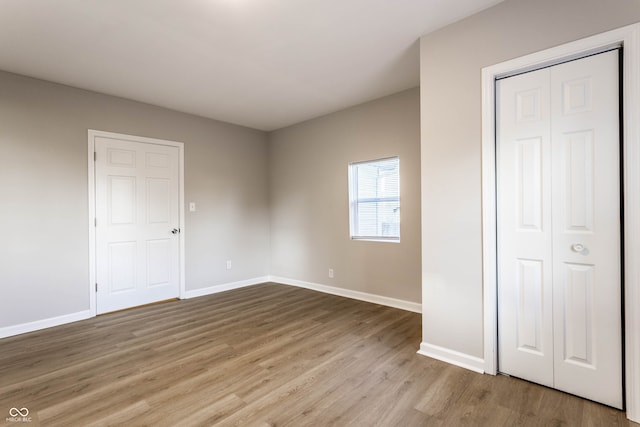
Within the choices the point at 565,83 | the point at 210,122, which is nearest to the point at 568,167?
the point at 565,83

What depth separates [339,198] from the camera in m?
4.42

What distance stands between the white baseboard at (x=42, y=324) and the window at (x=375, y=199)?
11.1 ft

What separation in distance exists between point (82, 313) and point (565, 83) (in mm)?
4932

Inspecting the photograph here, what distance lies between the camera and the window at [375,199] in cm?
391

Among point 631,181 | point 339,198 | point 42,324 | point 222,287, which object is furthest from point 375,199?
point 42,324

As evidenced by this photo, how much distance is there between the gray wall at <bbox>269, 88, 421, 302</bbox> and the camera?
3.67 meters

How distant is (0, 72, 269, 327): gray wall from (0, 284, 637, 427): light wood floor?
0.46 meters

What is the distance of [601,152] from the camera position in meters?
1.81

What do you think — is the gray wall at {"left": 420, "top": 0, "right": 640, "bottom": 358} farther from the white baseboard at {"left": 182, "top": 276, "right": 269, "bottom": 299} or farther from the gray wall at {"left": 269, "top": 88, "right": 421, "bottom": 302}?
the white baseboard at {"left": 182, "top": 276, "right": 269, "bottom": 299}

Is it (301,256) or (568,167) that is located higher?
(568,167)

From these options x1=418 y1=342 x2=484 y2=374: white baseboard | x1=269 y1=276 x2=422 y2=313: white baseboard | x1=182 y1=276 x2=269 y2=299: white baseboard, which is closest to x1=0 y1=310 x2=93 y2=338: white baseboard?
x1=182 y1=276 x2=269 y2=299: white baseboard

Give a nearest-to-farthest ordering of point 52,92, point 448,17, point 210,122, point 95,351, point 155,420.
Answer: point 155,420 → point 448,17 → point 95,351 → point 52,92 → point 210,122

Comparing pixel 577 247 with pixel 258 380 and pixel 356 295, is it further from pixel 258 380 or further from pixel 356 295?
pixel 356 295

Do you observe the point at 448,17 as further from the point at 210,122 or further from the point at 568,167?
the point at 210,122
